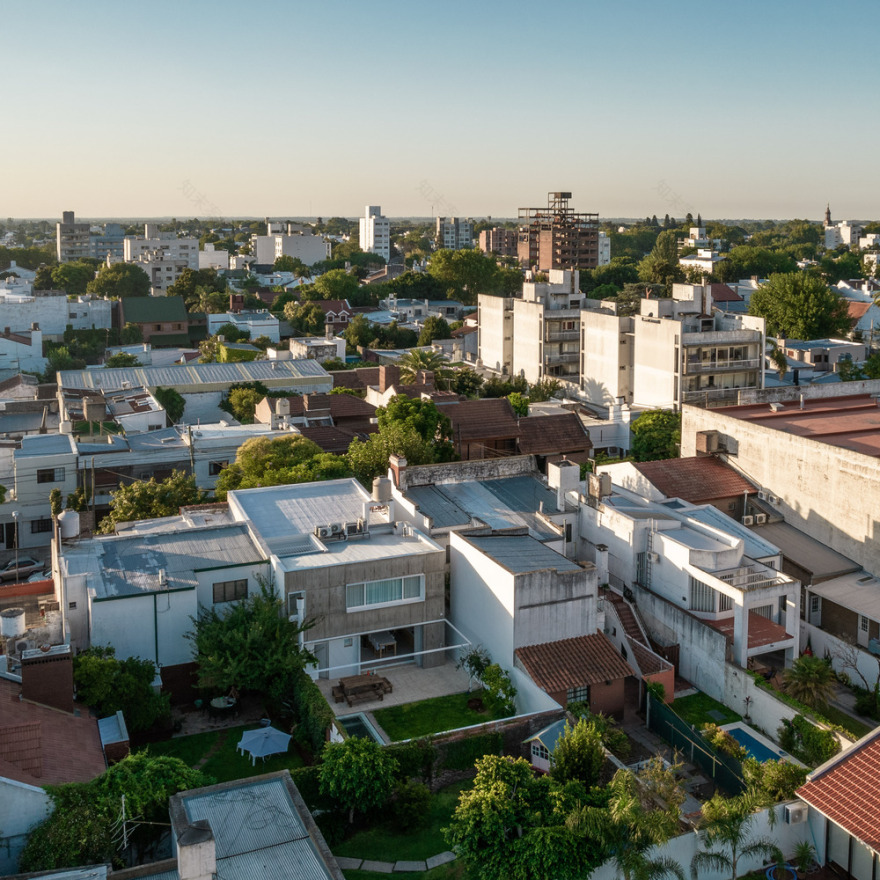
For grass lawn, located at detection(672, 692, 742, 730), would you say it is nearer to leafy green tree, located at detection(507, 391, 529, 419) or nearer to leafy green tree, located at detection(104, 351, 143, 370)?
leafy green tree, located at detection(507, 391, 529, 419)

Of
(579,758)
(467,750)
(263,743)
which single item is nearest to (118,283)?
(263,743)

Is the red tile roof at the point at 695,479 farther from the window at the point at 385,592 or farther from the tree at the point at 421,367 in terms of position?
the tree at the point at 421,367

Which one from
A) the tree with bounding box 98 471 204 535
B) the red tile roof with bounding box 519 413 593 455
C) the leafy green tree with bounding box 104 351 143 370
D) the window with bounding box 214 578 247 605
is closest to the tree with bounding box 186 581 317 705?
the window with bounding box 214 578 247 605

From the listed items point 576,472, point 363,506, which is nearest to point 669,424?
point 576,472

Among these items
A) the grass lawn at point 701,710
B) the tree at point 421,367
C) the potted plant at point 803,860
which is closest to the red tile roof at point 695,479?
the grass lawn at point 701,710

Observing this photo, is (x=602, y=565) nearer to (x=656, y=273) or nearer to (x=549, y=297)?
(x=549, y=297)

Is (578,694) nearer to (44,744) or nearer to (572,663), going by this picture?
(572,663)
